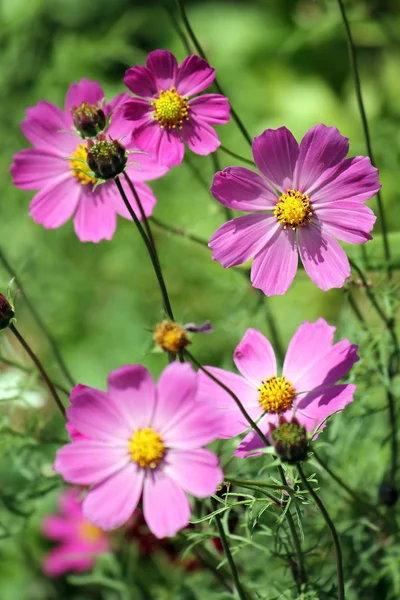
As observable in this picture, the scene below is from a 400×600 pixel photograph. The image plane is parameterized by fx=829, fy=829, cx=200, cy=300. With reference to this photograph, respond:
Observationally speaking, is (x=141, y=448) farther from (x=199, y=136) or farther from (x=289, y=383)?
(x=199, y=136)

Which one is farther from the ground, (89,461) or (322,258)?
(322,258)

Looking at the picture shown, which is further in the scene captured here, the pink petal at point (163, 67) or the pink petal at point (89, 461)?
the pink petal at point (163, 67)

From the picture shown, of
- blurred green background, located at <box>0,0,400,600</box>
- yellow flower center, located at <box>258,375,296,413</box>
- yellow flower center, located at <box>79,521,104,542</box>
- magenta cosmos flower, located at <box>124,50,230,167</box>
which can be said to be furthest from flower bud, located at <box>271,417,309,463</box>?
yellow flower center, located at <box>79,521,104,542</box>

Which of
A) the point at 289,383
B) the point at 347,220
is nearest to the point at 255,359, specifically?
the point at 289,383

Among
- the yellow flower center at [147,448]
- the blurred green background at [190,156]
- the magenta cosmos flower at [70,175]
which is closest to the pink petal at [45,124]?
the magenta cosmos flower at [70,175]

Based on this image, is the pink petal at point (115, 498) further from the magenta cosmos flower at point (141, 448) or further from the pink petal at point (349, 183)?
the pink petal at point (349, 183)

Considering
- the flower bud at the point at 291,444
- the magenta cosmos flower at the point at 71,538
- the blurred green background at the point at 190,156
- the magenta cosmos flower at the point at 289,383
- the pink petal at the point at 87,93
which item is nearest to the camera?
the flower bud at the point at 291,444

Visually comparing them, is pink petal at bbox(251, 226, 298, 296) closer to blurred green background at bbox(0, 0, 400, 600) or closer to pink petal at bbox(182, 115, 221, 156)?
pink petal at bbox(182, 115, 221, 156)
